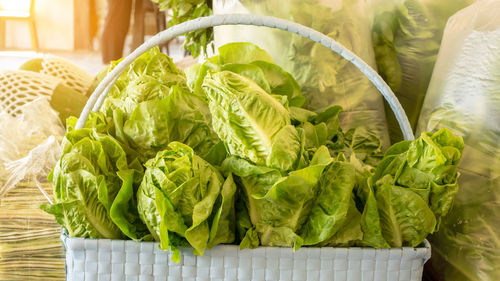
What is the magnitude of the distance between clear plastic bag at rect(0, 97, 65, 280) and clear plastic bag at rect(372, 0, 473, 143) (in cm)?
68

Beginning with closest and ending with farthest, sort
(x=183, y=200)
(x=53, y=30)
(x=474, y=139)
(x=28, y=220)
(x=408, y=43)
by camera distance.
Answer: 1. (x=183, y=200)
2. (x=474, y=139)
3. (x=28, y=220)
4. (x=408, y=43)
5. (x=53, y=30)

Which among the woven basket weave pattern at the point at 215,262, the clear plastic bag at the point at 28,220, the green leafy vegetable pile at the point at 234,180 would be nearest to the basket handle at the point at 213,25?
the green leafy vegetable pile at the point at 234,180

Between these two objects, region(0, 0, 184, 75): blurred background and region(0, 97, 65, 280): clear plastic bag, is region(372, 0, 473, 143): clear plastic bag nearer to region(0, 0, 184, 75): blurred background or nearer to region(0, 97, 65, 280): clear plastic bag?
region(0, 97, 65, 280): clear plastic bag

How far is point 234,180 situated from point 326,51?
0.37m

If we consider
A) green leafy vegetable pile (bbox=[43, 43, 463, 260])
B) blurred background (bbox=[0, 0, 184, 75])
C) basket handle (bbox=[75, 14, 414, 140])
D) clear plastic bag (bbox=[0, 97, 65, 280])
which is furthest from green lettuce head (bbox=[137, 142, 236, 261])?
blurred background (bbox=[0, 0, 184, 75])

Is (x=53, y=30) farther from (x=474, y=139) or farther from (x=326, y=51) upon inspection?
(x=474, y=139)

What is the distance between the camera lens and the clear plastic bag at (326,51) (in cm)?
82

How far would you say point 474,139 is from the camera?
680mm

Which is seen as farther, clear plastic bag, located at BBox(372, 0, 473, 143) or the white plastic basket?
clear plastic bag, located at BBox(372, 0, 473, 143)

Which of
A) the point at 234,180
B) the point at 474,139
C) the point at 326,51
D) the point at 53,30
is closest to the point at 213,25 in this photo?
the point at 234,180

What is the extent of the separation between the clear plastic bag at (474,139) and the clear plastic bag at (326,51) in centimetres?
14

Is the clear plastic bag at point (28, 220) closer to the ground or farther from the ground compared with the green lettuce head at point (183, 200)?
closer to the ground

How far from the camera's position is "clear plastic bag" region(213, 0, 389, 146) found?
82 centimetres

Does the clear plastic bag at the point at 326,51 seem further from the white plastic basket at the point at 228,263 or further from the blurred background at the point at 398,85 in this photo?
the white plastic basket at the point at 228,263
